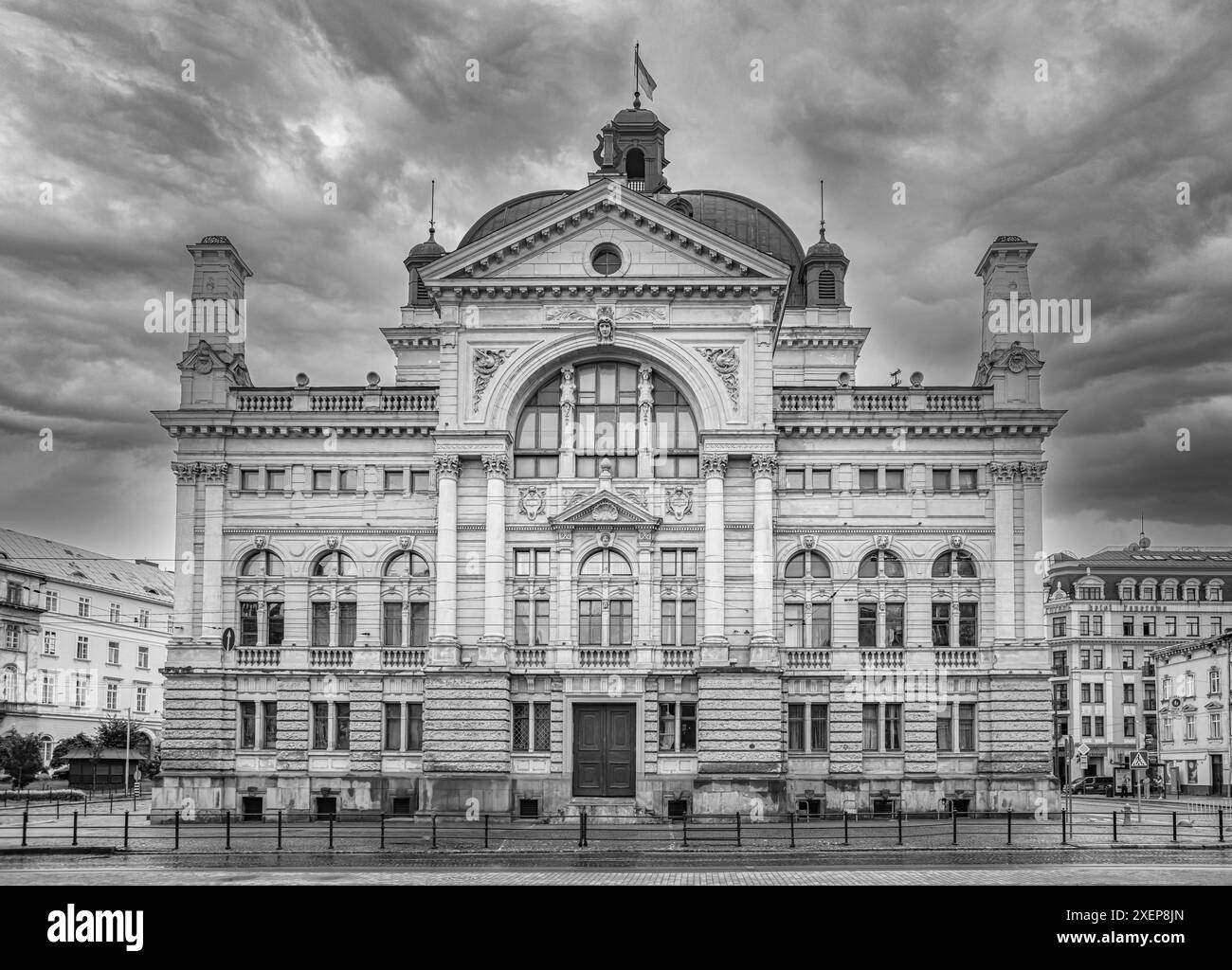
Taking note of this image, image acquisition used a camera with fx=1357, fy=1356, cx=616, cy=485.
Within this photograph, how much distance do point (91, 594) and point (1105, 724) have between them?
274 feet

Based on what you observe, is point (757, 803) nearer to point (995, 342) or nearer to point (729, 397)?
point (729, 397)

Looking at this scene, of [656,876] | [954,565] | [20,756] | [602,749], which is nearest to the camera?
[656,876]

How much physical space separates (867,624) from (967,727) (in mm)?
5278

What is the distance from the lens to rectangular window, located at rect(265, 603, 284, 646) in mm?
52469

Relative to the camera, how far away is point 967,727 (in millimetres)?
51125

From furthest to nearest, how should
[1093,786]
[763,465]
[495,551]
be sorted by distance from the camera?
[1093,786] < [495,551] < [763,465]

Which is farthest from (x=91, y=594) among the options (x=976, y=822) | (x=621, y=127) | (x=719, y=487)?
(x=976, y=822)

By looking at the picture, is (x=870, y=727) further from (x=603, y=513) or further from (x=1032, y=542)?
(x=603, y=513)

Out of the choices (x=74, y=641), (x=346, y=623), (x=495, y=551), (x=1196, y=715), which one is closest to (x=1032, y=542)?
(x=495, y=551)

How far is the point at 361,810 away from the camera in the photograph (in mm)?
Answer: 50281

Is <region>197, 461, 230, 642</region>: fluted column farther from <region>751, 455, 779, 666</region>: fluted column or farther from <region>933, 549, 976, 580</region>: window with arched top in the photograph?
<region>933, 549, 976, 580</region>: window with arched top

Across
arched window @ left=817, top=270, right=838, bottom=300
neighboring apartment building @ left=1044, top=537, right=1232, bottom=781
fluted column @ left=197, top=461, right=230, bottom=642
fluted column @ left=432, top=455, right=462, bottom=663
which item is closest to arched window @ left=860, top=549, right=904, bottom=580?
fluted column @ left=432, top=455, right=462, bottom=663

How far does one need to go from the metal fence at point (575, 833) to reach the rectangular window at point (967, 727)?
2714 mm

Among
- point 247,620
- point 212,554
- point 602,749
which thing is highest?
point 212,554
